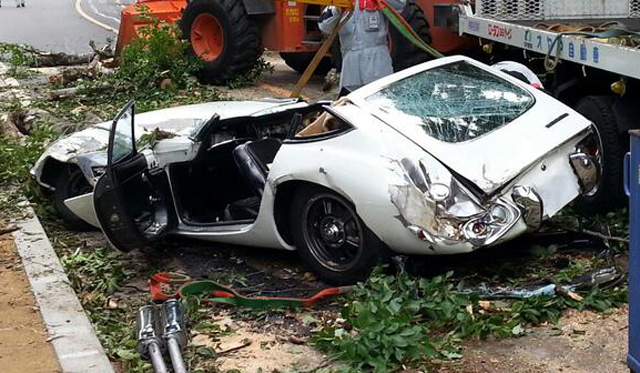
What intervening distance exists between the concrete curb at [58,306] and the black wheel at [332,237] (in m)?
1.35

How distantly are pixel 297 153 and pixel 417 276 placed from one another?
3.29 ft

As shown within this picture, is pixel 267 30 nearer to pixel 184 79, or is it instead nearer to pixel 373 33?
pixel 184 79

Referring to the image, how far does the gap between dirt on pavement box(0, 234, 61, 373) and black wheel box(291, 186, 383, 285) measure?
158 cm

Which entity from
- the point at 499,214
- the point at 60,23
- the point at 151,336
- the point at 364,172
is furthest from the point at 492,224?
the point at 60,23

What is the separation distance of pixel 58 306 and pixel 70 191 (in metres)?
2.03

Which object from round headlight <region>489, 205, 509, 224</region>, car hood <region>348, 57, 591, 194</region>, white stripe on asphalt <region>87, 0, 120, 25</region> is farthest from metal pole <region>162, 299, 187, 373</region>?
white stripe on asphalt <region>87, 0, 120, 25</region>

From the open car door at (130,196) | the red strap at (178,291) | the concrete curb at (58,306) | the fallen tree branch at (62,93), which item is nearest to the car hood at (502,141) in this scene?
the red strap at (178,291)

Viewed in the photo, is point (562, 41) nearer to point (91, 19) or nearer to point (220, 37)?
point (220, 37)

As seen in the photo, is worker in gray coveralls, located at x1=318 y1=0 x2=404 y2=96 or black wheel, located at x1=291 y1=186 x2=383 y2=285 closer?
black wheel, located at x1=291 y1=186 x2=383 y2=285

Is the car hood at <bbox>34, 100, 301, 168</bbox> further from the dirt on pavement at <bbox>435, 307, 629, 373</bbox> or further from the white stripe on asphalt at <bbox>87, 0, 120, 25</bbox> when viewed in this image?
the white stripe on asphalt at <bbox>87, 0, 120, 25</bbox>

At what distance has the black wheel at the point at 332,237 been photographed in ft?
19.2

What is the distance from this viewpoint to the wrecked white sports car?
18.6ft

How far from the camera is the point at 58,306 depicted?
585cm

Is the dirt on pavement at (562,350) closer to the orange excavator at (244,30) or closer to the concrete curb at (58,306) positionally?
the concrete curb at (58,306)
